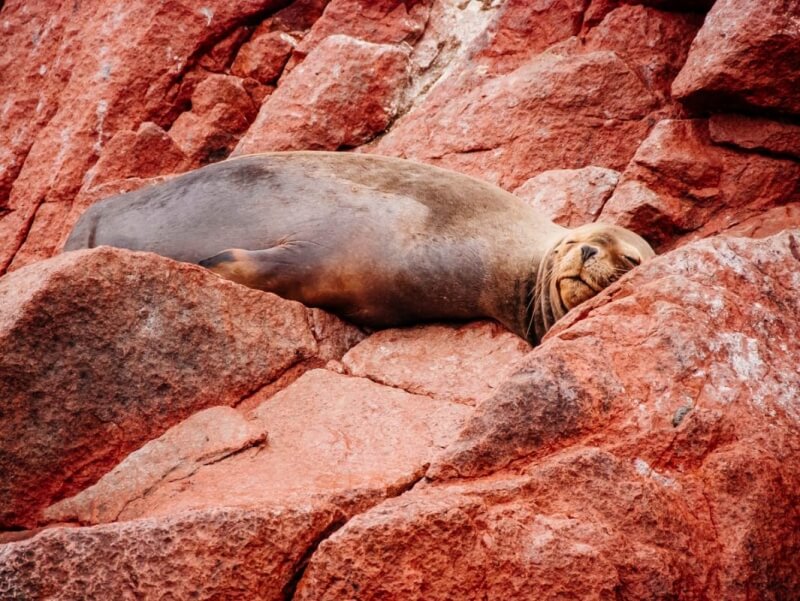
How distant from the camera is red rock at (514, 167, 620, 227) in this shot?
7031 mm

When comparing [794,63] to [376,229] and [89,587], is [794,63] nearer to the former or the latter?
[376,229]

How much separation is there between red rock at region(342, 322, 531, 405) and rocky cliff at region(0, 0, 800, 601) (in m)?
0.02

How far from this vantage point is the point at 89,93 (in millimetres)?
9312

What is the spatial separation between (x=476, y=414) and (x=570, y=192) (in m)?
3.40

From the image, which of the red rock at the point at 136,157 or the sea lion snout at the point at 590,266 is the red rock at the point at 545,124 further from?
the sea lion snout at the point at 590,266

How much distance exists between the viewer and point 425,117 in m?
8.48

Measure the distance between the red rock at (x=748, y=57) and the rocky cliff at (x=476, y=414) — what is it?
0.01 m

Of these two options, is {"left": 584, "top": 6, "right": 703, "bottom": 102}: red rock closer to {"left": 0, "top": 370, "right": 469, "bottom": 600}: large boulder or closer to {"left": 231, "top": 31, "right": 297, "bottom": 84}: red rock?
{"left": 231, "top": 31, "right": 297, "bottom": 84}: red rock

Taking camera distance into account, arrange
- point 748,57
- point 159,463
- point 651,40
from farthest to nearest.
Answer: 1. point 651,40
2. point 748,57
3. point 159,463

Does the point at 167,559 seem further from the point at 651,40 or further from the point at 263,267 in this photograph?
the point at 651,40

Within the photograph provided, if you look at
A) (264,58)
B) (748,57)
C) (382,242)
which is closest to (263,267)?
(382,242)

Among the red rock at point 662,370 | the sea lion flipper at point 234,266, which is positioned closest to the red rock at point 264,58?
the sea lion flipper at point 234,266

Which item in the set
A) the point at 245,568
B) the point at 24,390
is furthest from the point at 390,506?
the point at 24,390

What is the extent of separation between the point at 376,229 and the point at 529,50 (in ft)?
10.9
